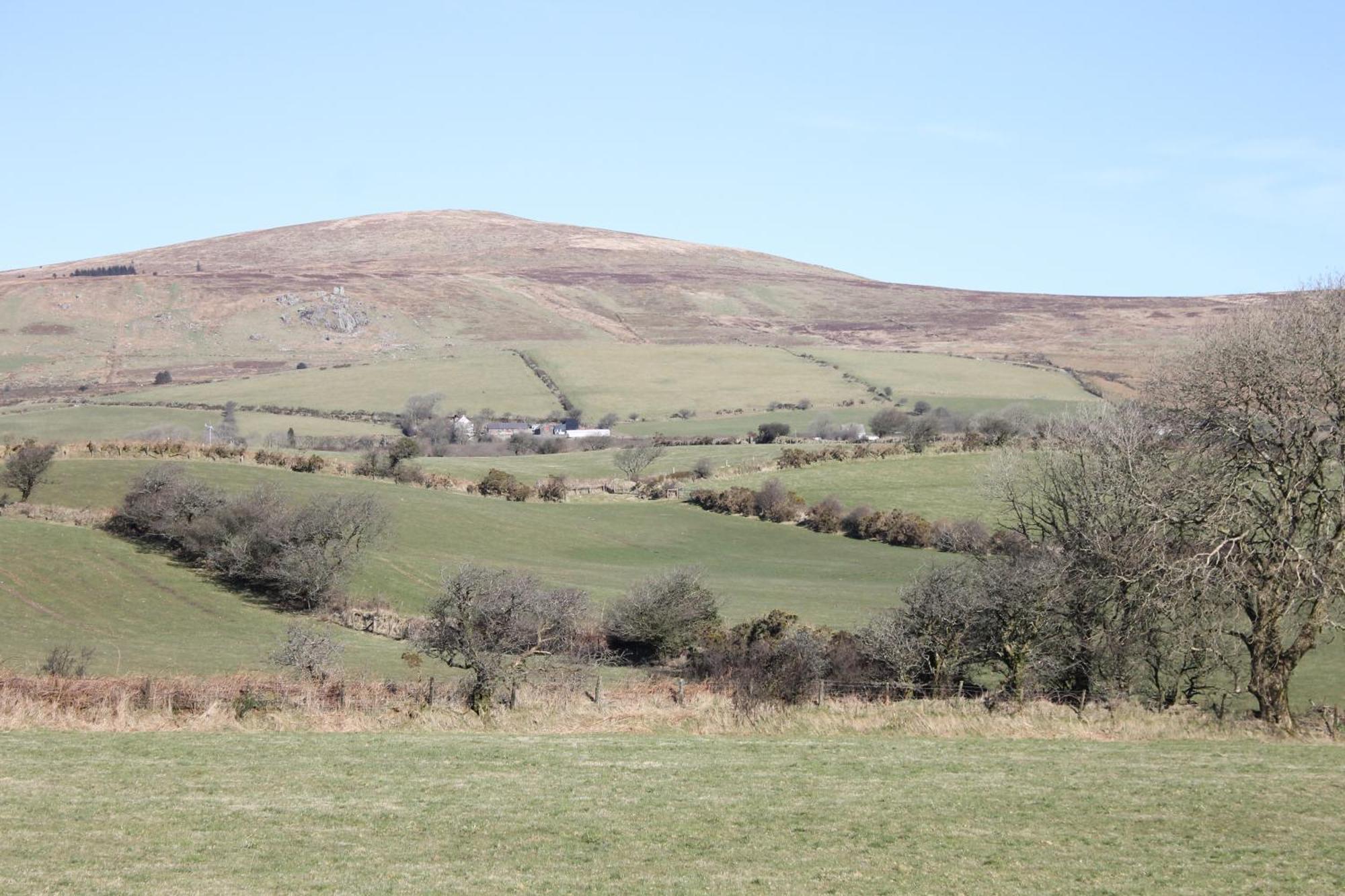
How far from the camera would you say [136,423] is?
103 metres

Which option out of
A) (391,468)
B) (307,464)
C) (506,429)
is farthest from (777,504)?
(506,429)

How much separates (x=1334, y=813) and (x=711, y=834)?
713cm

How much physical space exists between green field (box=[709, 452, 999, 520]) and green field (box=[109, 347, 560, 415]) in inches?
1966

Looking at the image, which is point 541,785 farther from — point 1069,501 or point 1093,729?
point 1069,501

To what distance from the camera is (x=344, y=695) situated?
22.2m

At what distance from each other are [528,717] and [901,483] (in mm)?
54992

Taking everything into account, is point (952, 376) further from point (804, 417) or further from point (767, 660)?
point (767, 660)

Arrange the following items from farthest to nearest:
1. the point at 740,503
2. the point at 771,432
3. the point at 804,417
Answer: the point at 804,417, the point at 771,432, the point at 740,503

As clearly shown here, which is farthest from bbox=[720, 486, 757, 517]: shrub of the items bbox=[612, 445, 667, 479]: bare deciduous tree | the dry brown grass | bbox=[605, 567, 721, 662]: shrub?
the dry brown grass

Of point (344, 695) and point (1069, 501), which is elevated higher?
point (1069, 501)

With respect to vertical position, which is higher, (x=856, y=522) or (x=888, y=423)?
(x=888, y=423)

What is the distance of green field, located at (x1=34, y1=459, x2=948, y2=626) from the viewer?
4869cm

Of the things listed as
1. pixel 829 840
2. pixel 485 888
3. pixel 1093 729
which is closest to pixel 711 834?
pixel 829 840

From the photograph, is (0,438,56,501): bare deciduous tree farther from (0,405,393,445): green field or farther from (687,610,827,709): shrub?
(0,405,393,445): green field
